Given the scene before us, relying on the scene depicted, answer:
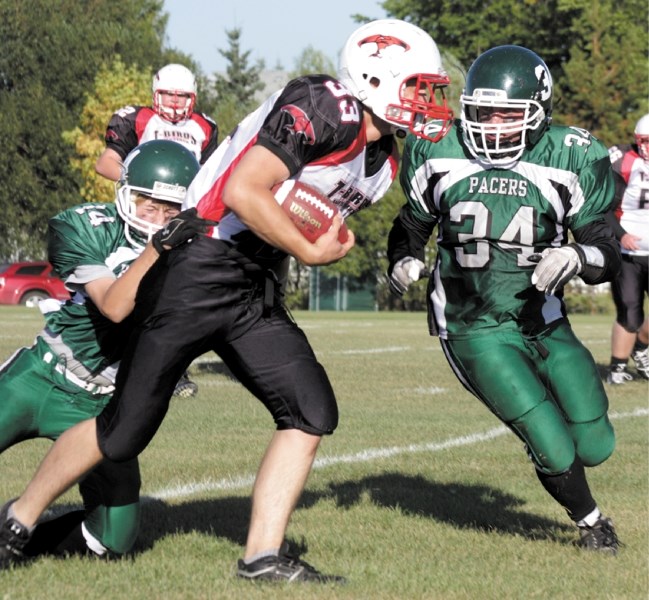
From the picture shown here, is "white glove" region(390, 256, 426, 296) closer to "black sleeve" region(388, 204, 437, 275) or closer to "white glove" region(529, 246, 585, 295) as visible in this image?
"black sleeve" region(388, 204, 437, 275)

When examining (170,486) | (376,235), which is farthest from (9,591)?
(376,235)

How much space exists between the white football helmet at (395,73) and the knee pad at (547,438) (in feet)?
3.63

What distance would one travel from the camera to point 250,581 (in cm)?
389

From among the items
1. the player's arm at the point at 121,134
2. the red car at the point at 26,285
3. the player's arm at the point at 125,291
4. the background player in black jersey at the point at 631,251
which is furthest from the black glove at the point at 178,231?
the red car at the point at 26,285

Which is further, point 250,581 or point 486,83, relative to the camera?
point 486,83

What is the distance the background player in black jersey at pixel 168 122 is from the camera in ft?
28.3

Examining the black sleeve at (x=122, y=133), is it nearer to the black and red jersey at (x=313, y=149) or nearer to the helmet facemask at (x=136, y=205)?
the helmet facemask at (x=136, y=205)

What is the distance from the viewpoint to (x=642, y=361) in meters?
10.6

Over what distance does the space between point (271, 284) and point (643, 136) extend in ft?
22.1

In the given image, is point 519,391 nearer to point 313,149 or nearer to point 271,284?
point 271,284

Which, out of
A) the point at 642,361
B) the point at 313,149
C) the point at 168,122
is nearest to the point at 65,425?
the point at 313,149

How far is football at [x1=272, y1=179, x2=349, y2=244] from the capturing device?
3.70 metres

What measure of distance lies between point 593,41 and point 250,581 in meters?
34.2

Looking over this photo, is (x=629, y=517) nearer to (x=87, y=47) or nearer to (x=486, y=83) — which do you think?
(x=486, y=83)
